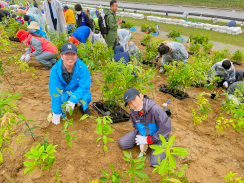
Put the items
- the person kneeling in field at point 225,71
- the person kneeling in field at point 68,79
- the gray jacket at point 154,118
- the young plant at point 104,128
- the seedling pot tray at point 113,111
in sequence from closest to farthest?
the young plant at point 104,128 < the gray jacket at point 154,118 < the person kneeling in field at point 68,79 < the seedling pot tray at point 113,111 < the person kneeling in field at point 225,71

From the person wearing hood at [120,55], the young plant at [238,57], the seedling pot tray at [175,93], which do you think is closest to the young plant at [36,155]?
the person wearing hood at [120,55]

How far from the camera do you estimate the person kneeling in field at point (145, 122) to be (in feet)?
6.56

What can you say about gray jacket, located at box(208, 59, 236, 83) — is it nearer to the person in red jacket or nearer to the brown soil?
the brown soil

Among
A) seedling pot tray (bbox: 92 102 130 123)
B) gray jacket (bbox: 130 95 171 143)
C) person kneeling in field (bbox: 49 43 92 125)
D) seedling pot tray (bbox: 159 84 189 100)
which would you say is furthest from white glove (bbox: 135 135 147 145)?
seedling pot tray (bbox: 159 84 189 100)

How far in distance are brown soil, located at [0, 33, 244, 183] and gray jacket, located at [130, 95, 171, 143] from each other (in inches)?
19.4

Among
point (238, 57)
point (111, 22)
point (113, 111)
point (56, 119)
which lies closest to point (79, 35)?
point (111, 22)

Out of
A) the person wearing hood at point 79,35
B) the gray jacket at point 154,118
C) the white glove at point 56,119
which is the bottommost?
the white glove at point 56,119

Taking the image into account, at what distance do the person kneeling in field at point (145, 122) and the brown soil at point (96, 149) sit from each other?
0.17 m

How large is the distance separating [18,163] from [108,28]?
4.10 m

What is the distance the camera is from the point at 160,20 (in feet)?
47.3

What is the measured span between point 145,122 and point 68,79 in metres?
1.35

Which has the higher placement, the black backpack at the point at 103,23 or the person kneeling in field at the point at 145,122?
the black backpack at the point at 103,23

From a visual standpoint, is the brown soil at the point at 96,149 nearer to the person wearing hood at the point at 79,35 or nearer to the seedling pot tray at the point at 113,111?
the seedling pot tray at the point at 113,111

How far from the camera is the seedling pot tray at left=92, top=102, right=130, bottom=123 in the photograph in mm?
2832
